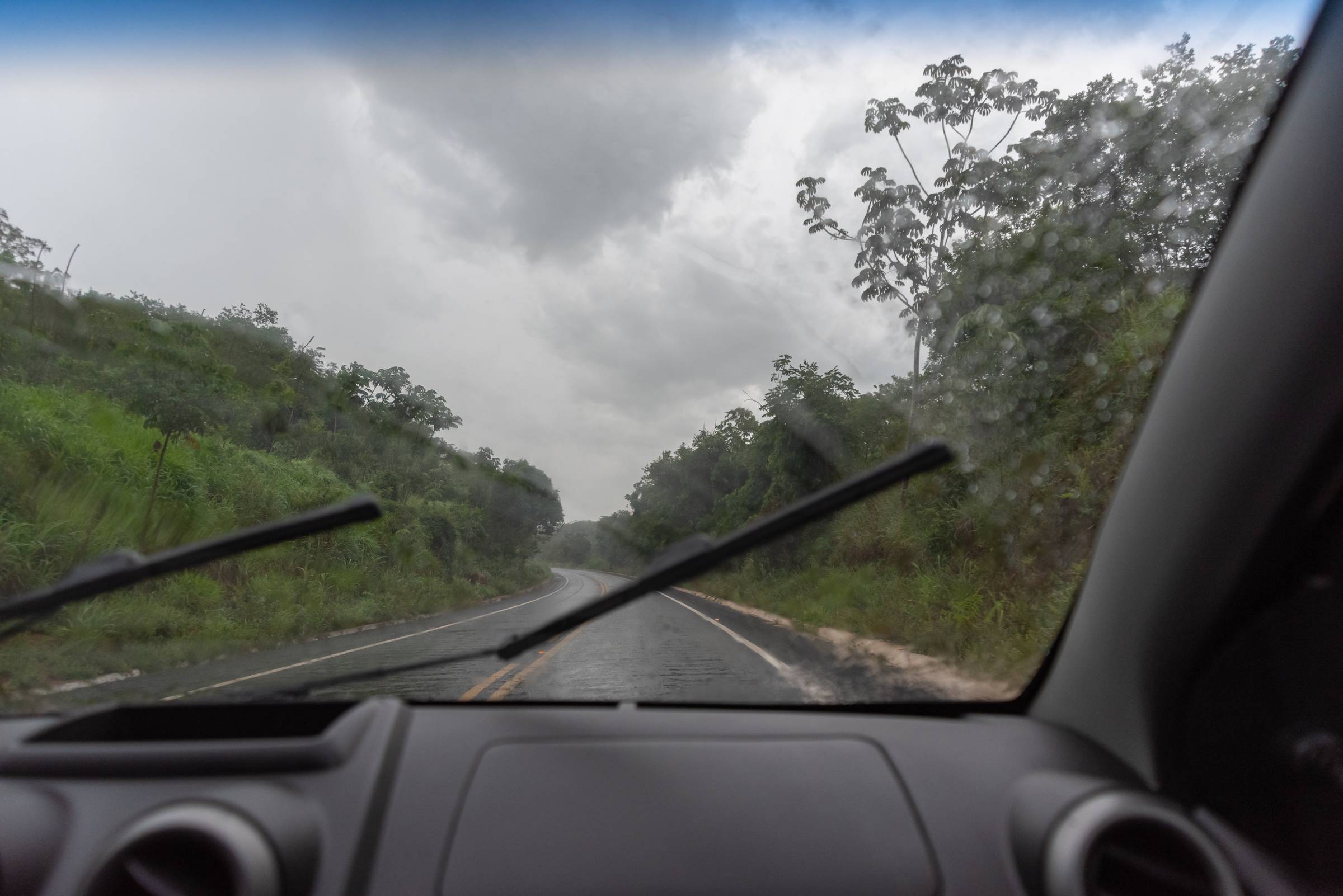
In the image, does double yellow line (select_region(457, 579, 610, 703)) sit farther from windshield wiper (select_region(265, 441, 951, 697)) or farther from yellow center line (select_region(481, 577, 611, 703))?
windshield wiper (select_region(265, 441, 951, 697))

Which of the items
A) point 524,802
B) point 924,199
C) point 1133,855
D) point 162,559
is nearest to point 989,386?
point 924,199

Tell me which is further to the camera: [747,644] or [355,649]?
[355,649]

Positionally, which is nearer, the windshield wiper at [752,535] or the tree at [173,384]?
the windshield wiper at [752,535]

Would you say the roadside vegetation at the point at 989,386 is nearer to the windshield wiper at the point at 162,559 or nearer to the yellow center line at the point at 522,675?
the yellow center line at the point at 522,675

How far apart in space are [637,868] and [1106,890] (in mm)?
→ 1153

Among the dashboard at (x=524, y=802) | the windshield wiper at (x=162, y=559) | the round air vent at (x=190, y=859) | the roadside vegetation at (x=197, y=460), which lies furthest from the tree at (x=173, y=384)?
the round air vent at (x=190, y=859)

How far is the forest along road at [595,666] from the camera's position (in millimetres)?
2900

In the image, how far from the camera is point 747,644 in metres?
4.06

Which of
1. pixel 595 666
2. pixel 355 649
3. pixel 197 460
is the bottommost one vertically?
pixel 595 666

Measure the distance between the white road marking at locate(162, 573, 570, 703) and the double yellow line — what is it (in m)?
0.26

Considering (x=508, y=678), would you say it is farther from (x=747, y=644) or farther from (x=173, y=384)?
(x=173, y=384)

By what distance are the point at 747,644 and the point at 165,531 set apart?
2832 mm

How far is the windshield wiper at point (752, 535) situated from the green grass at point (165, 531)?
1.45 metres

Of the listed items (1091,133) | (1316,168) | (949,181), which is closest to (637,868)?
(1316,168)
